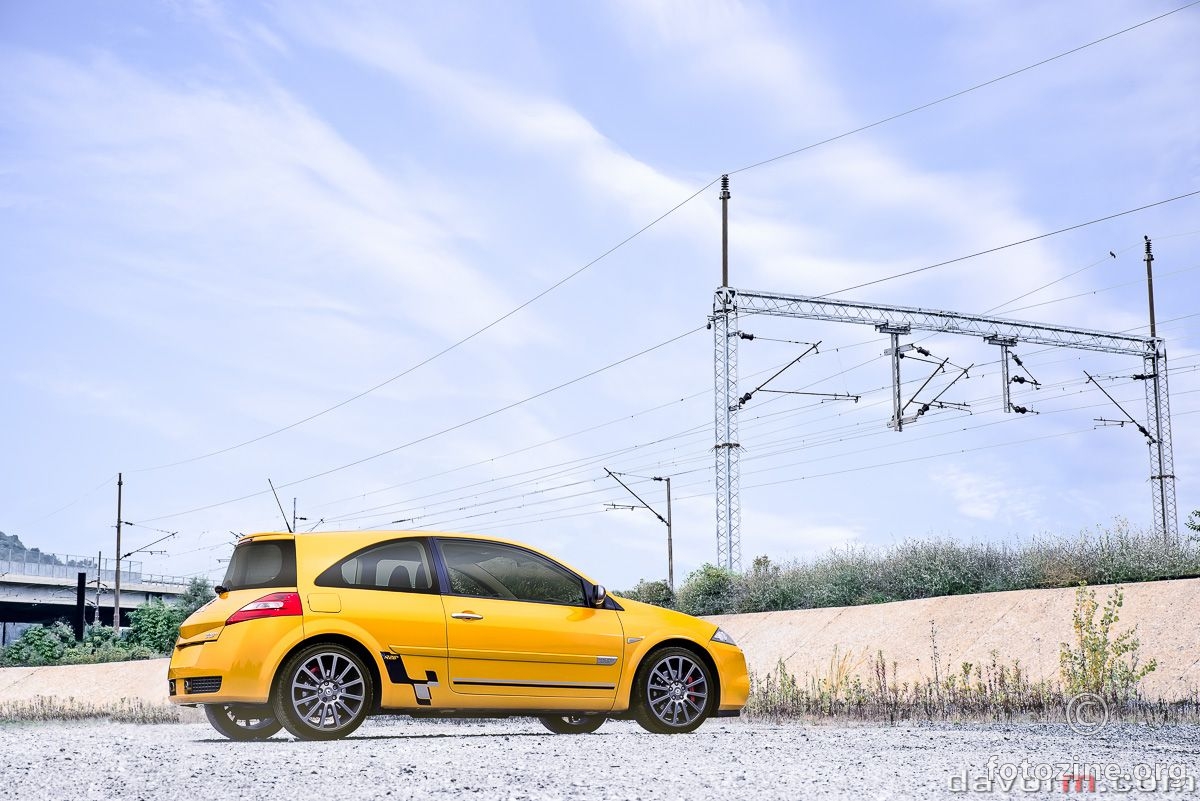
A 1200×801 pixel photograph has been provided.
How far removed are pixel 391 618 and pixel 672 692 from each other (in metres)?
2.42

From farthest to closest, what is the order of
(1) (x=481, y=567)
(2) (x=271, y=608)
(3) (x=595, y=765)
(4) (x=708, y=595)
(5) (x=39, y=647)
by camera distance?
(5) (x=39, y=647), (4) (x=708, y=595), (1) (x=481, y=567), (2) (x=271, y=608), (3) (x=595, y=765)

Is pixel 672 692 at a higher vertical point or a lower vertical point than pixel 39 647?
higher

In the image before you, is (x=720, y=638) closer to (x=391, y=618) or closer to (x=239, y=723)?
(x=391, y=618)

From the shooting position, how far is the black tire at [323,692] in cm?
866

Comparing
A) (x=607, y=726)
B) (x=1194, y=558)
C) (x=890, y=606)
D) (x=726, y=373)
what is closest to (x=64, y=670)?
(x=726, y=373)

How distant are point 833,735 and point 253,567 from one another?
15.7 ft

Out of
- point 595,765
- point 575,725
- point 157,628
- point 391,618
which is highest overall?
point 391,618

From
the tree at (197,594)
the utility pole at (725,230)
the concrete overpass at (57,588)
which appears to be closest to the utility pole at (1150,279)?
the utility pole at (725,230)

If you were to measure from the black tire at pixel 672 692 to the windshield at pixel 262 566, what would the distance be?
289cm

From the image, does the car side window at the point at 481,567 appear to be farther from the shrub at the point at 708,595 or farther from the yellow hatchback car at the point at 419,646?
the shrub at the point at 708,595

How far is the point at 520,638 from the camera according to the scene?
922cm

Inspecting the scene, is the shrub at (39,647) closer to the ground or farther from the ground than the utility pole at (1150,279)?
closer to the ground

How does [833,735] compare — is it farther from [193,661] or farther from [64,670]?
[64,670]

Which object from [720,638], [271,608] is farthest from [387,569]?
[720,638]
